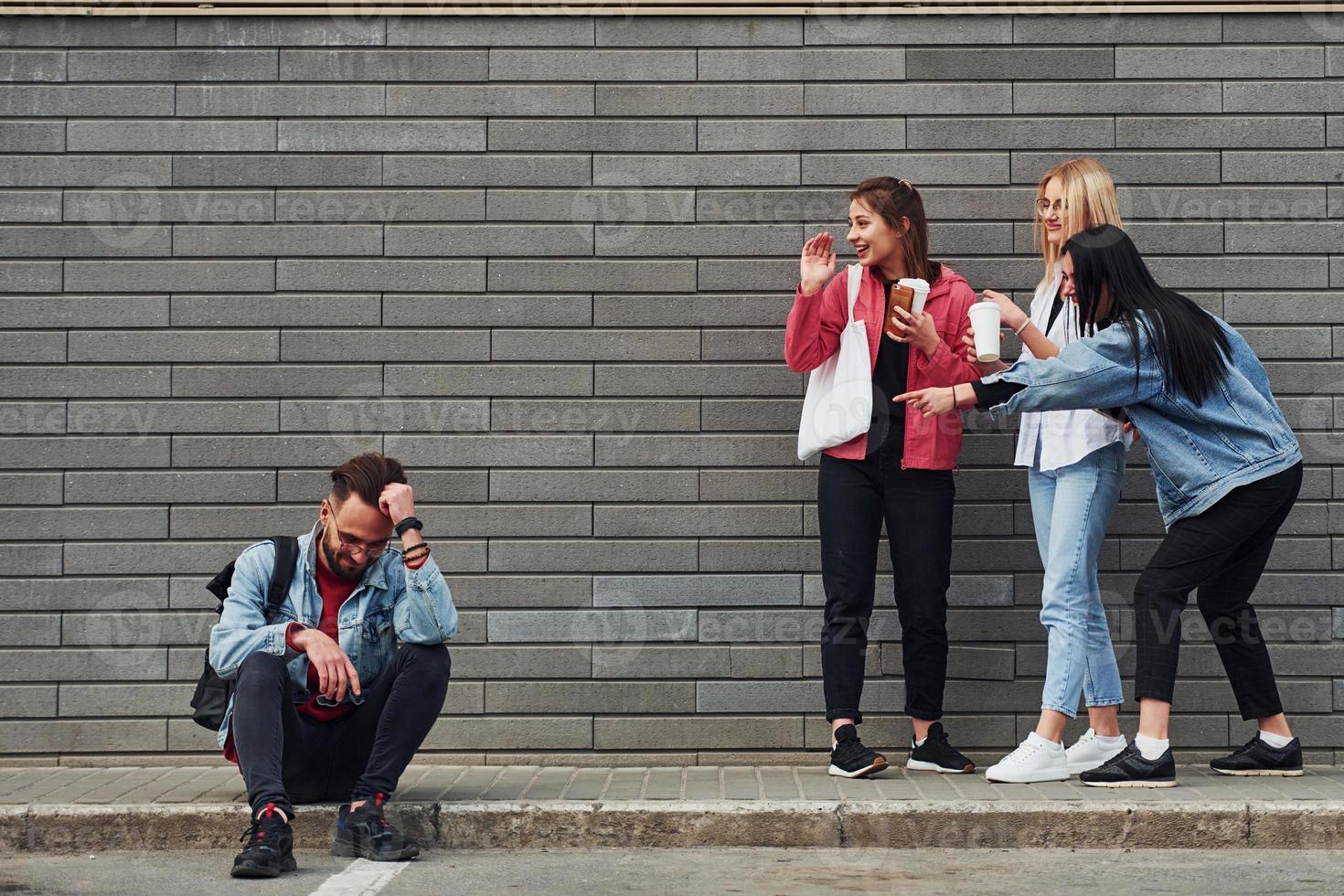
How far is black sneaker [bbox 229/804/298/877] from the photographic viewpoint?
447 centimetres

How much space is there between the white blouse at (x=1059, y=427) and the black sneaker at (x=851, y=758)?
4.13ft

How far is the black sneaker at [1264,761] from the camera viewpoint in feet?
18.7

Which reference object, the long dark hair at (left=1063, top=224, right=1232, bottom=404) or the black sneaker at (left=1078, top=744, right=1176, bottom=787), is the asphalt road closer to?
the black sneaker at (left=1078, top=744, right=1176, bottom=787)

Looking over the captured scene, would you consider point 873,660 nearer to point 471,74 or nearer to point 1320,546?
point 1320,546

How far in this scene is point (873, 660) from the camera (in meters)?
6.28

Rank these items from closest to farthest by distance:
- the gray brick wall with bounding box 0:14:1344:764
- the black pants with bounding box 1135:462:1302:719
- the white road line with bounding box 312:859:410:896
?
the white road line with bounding box 312:859:410:896 → the black pants with bounding box 1135:462:1302:719 → the gray brick wall with bounding box 0:14:1344:764

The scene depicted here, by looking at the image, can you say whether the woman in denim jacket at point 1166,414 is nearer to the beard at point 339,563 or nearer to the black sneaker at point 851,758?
the black sneaker at point 851,758

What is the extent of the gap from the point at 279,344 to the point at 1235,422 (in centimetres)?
383

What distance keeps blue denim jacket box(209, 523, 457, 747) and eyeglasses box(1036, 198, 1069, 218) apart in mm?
2769

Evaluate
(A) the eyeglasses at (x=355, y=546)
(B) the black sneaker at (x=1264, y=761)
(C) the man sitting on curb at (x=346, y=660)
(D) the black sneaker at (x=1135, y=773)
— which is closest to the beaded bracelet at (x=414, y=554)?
(C) the man sitting on curb at (x=346, y=660)

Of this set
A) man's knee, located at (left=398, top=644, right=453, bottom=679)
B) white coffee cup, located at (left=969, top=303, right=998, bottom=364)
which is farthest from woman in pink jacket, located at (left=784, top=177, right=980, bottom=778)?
man's knee, located at (left=398, top=644, right=453, bottom=679)

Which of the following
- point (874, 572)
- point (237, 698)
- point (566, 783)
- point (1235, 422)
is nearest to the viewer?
point (237, 698)

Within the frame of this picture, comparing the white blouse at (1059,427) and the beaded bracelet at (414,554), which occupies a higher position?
the white blouse at (1059,427)

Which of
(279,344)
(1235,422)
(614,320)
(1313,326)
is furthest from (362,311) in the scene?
(1313,326)
